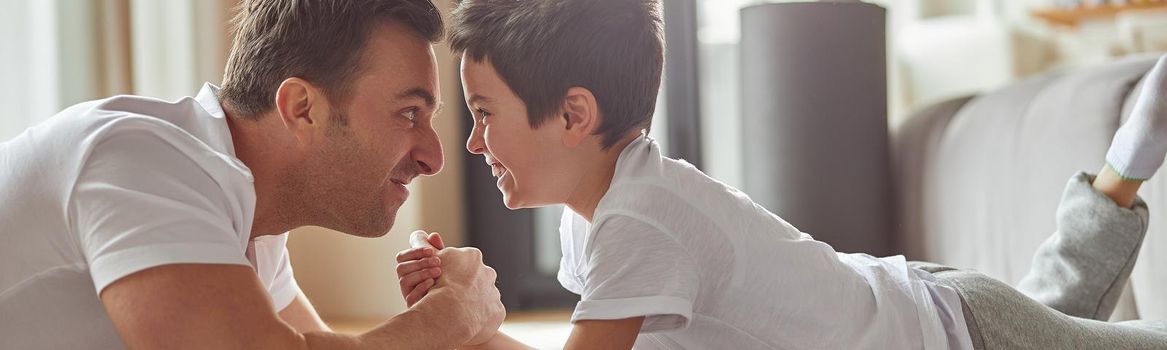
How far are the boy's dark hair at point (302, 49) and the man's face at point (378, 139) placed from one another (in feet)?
0.05

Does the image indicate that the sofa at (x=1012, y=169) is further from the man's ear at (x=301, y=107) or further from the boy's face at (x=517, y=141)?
the man's ear at (x=301, y=107)

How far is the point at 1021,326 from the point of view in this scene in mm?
1409

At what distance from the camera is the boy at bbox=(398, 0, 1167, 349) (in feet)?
3.89

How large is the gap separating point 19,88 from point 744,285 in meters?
1.91

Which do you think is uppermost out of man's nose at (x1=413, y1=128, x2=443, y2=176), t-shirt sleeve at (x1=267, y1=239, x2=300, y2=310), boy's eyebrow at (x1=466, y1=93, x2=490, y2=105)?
boy's eyebrow at (x1=466, y1=93, x2=490, y2=105)

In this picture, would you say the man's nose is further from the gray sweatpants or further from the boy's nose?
the gray sweatpants

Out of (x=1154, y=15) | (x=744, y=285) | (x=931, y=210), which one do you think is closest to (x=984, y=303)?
(x=744, y=285)

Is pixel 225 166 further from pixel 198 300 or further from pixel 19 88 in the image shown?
pixel 19 88

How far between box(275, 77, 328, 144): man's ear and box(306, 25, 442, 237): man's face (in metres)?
0.02

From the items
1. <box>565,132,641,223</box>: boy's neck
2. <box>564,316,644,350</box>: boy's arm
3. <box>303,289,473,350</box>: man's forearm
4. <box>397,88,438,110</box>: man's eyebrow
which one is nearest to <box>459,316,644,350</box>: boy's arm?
<box>564,316,644,350</box>: boy's arm

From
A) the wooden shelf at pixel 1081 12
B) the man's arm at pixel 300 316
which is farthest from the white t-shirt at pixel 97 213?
the wooden shelf at pixel 1081 12

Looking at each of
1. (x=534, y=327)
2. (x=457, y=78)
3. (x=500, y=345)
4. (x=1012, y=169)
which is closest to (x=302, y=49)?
(x=500, y=345)

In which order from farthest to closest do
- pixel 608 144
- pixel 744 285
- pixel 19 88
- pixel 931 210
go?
pixel 931 210 → pixel 19 88 → pixel 608 144 → pixel 744 285

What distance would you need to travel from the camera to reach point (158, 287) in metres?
0.97
